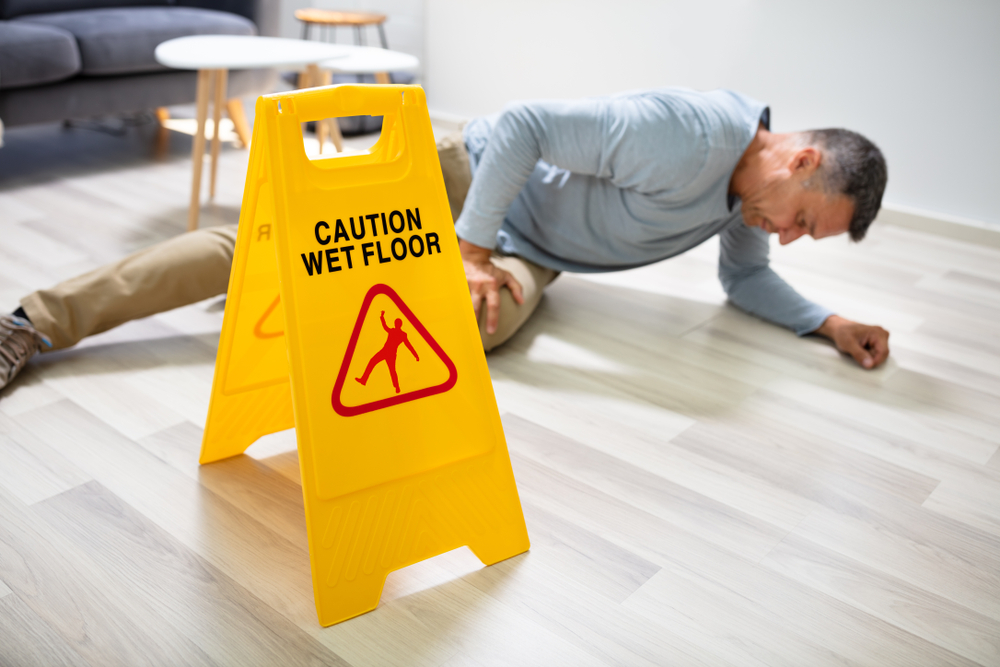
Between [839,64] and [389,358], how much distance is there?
2.35m

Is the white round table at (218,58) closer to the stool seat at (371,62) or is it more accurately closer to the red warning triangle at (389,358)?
the stool seat at (371,62)

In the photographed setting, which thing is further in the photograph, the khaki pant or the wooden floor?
the khaki pant

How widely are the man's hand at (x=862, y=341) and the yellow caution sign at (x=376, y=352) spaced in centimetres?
100

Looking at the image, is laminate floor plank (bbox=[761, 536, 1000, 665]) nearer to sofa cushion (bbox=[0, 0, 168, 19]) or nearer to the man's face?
the man's face

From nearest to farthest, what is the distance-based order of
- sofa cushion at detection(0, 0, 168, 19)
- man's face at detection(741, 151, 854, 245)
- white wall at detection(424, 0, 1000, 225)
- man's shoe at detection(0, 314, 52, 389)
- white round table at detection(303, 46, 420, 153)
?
man's shoe at detection(0, 314, 52, 389) → man's face at detection(741, 151, 854, 245) → white round table at detection(303, 46, 420, 153) → white wall at detection(424, 0, 1000, 225) → sofa cushion at detection(0, 0, 168, 19)

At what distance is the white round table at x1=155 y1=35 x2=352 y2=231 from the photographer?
2.11m

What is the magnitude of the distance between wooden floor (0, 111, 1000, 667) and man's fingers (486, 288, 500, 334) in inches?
4.2

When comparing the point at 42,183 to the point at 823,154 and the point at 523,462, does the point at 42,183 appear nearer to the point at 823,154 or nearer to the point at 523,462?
the point at 523,462

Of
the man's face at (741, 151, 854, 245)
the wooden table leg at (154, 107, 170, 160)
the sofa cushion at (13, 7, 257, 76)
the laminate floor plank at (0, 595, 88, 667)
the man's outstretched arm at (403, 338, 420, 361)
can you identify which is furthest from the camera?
the wooden table leg at (154, 107, 170, 160)

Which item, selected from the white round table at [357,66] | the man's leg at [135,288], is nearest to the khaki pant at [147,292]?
the man's leg at [135,288]

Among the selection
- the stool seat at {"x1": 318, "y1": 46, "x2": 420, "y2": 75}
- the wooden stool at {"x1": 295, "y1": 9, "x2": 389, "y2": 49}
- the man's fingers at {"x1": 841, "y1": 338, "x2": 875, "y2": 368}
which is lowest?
the man's fingers at {"x1": 841, "y1": 338, "x2": 875, "y2": 368}

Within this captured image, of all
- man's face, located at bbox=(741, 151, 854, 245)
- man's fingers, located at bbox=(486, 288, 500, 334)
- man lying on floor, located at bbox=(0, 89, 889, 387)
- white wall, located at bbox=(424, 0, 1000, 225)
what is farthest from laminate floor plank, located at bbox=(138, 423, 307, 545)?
white wall, located at bbox=(424, 0, 1000, 225)

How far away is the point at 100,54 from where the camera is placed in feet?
9.02

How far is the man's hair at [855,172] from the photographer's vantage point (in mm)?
1534
